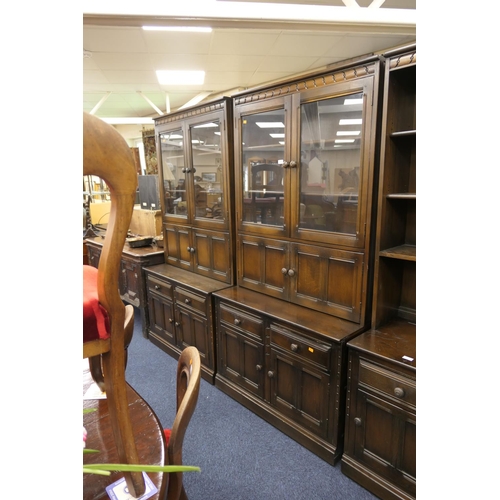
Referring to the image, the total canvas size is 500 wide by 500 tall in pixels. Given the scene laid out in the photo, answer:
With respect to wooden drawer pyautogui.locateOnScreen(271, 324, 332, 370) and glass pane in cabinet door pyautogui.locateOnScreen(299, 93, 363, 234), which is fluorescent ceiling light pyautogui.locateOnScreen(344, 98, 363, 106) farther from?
wooden drawer pyautogui.locateOnScreen(271, 324, 332, 370)

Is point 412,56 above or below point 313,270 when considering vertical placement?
above

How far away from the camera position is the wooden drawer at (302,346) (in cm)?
185

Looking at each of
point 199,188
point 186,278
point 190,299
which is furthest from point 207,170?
point 190,299

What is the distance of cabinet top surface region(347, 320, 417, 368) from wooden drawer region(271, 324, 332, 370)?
0.58 ft

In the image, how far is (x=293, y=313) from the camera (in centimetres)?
212

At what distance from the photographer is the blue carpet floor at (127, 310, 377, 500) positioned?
1.75m

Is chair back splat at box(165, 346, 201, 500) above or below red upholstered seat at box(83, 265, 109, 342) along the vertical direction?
below

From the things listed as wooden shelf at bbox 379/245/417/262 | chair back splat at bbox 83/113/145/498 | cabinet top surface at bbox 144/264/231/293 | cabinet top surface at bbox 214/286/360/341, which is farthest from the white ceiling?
cabinet top surface at bbox 144/264/231/293

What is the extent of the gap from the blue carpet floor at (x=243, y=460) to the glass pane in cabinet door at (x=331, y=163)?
4.53 feet
